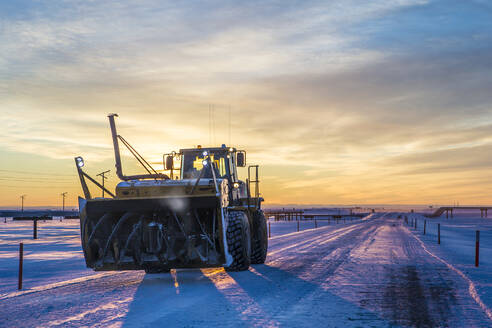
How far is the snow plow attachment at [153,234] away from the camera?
10.4 meters

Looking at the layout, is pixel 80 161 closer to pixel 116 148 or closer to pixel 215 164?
pixel 116 148

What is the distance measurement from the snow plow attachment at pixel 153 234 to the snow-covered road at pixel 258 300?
1.95 ft

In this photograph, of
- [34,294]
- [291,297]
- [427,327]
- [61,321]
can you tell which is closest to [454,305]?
[427,327]

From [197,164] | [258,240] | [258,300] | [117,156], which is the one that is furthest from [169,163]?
[258,300]

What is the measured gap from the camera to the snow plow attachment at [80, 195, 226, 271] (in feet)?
34.2

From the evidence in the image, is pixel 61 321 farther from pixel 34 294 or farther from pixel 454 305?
pixel 454 305

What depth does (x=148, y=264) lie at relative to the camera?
10.4 metres

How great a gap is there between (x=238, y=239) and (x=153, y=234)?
226cm

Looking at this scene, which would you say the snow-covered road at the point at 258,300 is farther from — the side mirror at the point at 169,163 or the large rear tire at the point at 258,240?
the side mirror at the point at 169,163

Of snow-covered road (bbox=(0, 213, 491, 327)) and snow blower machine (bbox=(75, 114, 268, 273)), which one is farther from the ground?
snow blower machine (bbox=(75, 114, 268, 273))

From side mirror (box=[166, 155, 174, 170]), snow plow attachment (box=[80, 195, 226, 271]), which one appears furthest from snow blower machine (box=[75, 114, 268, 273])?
side mirror (box=[166, 155, 174, 170])

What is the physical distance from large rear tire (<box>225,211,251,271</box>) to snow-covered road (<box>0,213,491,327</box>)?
38 cm

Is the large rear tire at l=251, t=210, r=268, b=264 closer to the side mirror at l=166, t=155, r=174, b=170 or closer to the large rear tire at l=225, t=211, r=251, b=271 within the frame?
the large rear tire at l=225, t=211, r=251, b=271

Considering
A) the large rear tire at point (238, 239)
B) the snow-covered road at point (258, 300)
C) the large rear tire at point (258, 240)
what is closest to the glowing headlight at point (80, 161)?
the snow-covered road at point (258, 300)
